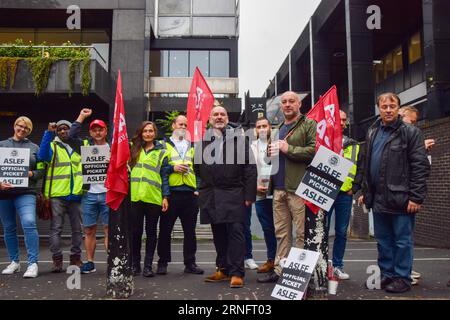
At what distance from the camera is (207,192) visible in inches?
223

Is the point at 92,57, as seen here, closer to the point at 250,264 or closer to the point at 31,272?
the point at 31,272

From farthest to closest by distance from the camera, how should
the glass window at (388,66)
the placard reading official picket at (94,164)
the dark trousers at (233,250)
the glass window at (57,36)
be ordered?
1. the glass window at (388,66)
2. the glass window at (57,36)
3. the placard reading official picket at (94,164)
4. the dark trousers at (233,250)

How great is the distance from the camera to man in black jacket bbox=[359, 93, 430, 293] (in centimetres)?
501

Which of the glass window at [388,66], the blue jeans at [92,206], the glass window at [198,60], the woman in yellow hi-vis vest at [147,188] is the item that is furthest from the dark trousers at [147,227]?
the glass window at [198,60]

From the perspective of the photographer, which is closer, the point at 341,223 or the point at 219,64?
the point at 341,223

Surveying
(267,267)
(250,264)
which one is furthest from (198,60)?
(267,267)

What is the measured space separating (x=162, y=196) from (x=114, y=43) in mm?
14101

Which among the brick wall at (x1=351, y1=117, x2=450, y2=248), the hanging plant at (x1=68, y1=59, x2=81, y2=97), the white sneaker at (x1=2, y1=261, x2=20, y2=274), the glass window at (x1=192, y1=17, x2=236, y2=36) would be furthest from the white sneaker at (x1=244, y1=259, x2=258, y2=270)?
the glass window at (x1=192, y1=17, x2=236, y2=36)

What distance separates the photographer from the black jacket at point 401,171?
5.00 m

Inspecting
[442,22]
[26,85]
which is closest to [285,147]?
[442,22]

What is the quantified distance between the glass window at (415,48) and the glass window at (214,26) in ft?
41.4

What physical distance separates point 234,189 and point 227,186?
97 mm

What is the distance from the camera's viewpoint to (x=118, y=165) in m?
4.71

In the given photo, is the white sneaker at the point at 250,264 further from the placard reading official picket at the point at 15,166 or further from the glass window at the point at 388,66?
the glass window at the point at 388,66
